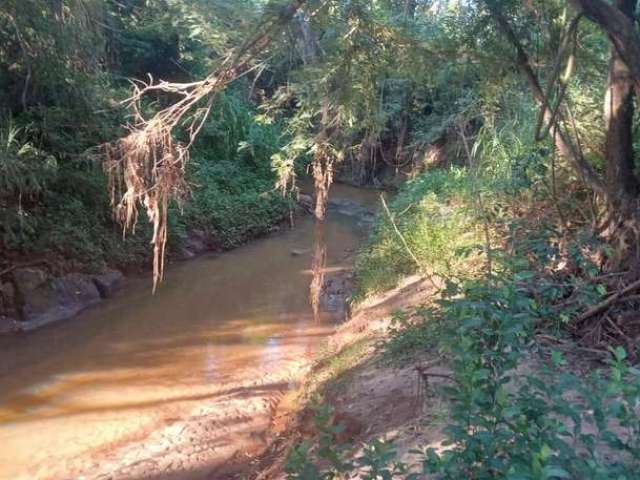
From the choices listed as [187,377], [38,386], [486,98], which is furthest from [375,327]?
[38,386]

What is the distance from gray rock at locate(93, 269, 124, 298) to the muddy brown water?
24 cm

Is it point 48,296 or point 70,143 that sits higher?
point 70,143

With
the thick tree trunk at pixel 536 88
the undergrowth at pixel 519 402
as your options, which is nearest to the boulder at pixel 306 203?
the thick tree trunk at pixel 536 88

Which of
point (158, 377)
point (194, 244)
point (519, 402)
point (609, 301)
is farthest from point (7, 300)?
point (519, 402)

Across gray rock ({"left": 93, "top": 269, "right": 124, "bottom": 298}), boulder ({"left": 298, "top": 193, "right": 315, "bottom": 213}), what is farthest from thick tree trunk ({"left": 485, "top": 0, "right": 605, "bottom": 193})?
boulder ({"left": 298, "top": 193, "right": 315, "bottom": 213})

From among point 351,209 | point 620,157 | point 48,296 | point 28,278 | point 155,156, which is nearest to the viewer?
point 155,156

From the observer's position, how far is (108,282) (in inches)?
408

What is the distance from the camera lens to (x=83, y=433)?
614cm

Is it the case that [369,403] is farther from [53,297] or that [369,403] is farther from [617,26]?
[53,297]

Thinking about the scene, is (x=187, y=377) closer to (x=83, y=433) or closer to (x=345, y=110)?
(x=83, y=433)

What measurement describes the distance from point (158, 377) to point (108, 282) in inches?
132

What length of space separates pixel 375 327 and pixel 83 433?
9.76 ft

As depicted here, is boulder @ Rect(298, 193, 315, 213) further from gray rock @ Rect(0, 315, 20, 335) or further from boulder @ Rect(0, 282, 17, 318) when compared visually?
gray rock @ Rect(0, 315, 20, 335)

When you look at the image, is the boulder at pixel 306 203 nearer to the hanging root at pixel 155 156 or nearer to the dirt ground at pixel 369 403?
the dirt ground at pixel 369 403
